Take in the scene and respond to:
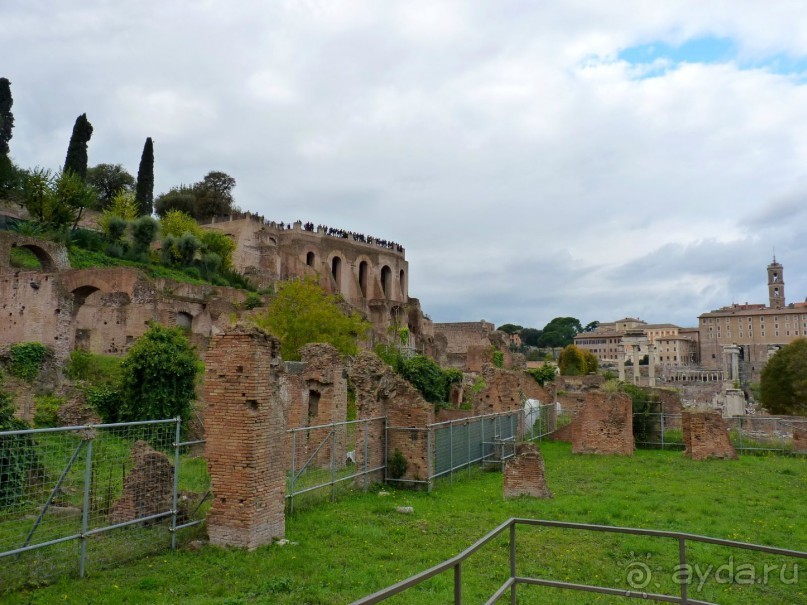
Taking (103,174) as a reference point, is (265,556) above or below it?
A: below

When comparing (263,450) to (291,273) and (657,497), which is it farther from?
(291,273)

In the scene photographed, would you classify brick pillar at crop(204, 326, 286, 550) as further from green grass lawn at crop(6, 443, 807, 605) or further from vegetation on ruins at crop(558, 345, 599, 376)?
vegetation on ruins at crop(558, 345, 599, 376)

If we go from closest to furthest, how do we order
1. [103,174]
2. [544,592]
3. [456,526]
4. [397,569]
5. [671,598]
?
[671,598], [544,592], [397,569], [456,526], [103,174]

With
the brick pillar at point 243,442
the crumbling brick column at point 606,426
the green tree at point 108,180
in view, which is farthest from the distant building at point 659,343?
the brick pillar at point 243,442

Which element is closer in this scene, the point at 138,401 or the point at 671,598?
the point at 671,598

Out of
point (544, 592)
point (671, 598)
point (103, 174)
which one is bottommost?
point (544, 592)

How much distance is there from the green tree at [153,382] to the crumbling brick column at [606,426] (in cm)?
1335

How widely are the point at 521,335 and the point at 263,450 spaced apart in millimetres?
164493

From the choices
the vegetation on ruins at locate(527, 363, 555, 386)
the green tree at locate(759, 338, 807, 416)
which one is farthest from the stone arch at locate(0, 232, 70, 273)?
the green tree at locate(759, 338, 807, 416)

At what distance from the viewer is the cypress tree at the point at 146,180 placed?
5912cm

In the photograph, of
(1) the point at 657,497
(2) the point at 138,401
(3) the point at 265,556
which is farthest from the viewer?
(2) the point at 138,401

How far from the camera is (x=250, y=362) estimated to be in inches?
375

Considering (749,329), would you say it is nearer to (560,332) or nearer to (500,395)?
(560,332)

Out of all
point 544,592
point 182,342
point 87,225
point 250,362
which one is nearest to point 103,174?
point 87,225
